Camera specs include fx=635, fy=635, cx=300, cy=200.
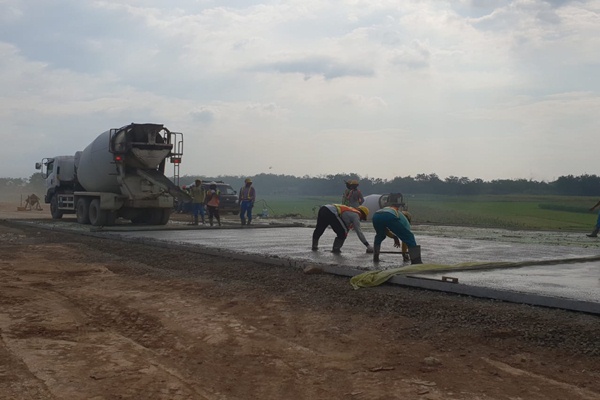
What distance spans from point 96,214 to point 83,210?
1.50 metres

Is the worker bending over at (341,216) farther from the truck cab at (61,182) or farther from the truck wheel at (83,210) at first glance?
the truck cab at (61,182)

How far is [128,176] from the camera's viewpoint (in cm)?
2089

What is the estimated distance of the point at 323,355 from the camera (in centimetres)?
616

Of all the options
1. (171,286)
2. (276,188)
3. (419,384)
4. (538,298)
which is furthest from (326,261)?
(276,188)

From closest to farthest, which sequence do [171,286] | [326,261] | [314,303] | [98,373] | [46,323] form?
[98,373]
[46,323]
[314,303]
[171,286]
[326,261]

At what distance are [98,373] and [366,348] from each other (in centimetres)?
256

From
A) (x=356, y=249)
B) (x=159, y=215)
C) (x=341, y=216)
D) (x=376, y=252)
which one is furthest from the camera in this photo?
(x=159, y=215)

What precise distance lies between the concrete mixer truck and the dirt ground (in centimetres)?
1066

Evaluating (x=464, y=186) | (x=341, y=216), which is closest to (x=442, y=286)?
(x=341, y=216)

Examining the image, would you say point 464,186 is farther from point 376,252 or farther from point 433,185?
point 376,252

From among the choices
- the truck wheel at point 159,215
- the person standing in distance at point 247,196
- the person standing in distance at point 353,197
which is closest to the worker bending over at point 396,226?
the person standing in distance at point 353,197

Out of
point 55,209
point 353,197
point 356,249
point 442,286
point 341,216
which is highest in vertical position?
point 353,197

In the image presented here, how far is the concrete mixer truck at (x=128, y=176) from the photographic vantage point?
2059 centimetres

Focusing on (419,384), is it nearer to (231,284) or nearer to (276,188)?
(231,284)
